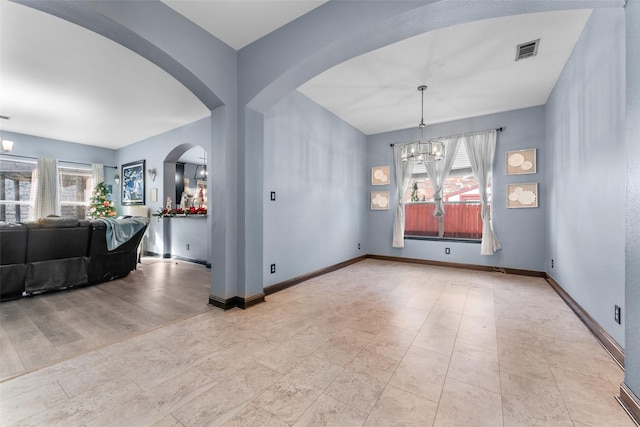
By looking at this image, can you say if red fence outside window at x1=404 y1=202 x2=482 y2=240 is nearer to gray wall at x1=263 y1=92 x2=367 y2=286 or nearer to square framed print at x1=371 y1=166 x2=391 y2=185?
square framed print at x1=371 y1=166 x2=391 y2=185

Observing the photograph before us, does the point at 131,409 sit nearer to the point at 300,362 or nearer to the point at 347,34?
the point at 300,362

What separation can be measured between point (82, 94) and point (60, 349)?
3946mm

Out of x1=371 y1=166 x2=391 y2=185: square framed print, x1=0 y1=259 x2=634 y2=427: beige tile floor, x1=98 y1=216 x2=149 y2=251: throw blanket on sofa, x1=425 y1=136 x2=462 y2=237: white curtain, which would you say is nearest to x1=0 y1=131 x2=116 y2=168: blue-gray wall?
x1=98 y1=216 x2=149 y2=251: throw blanket on sofa

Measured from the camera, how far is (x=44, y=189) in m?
6.15

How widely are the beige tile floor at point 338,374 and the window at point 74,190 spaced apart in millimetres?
6894

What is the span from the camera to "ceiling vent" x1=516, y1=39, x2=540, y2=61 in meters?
2.68

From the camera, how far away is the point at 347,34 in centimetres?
205

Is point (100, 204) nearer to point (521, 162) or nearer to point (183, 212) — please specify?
point (183, 212)

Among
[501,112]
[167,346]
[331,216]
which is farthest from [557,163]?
[167,346]

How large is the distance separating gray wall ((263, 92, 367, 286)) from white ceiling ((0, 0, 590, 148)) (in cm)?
46

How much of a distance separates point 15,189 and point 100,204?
1.68m

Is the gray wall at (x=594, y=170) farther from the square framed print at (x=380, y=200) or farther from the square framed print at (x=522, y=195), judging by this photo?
the square framed print at (x=380, y=200)

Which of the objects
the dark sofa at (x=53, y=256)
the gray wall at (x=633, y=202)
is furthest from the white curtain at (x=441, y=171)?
the dark sofa at (x=53, y=256)

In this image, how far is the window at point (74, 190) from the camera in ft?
21.6
